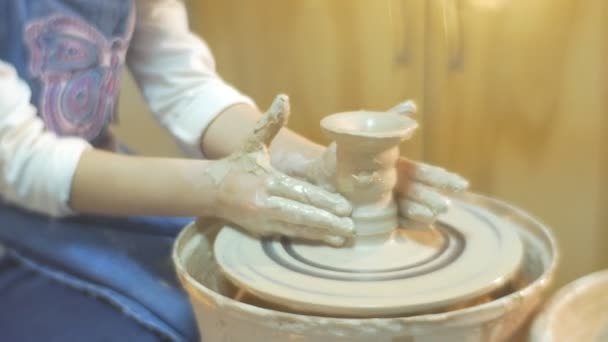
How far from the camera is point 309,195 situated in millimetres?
744

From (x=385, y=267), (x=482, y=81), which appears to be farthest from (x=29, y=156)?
(x=482, y=81)

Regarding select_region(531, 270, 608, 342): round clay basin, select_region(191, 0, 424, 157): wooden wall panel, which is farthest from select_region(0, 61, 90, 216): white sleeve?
select_region(191, 0, 424, 157): wooden wall panel

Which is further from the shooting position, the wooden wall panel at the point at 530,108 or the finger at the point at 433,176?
the wooden wall panel at the point at 530,108

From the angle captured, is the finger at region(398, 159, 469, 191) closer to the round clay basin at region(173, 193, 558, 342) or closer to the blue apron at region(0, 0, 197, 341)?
the round clay basin at region(173, 193, 558, 342)

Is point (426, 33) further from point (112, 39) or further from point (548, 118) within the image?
point (112, 39)

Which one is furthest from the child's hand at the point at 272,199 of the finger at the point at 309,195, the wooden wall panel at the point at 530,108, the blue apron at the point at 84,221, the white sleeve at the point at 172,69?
the wooden wall panel at the point at 530,108

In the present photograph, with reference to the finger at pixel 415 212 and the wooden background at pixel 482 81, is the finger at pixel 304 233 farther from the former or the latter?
the wooden background at pixel 482 81

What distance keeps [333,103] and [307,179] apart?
0.64 m

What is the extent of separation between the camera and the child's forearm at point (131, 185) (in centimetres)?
83

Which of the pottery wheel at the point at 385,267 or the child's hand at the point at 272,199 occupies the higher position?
the child's hand at the point at 272,199

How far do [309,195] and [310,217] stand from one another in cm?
3

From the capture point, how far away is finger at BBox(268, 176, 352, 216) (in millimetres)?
742

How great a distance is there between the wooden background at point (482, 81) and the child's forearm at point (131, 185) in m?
0.65

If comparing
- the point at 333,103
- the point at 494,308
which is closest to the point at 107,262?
the point at 494,308
